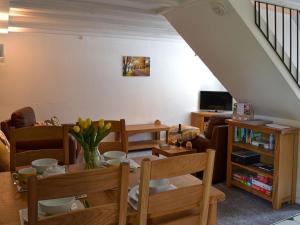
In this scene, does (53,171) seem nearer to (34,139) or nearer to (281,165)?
(34,139)

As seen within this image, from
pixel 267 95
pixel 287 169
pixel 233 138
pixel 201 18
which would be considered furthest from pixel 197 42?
pixel 287 169

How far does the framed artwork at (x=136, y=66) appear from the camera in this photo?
592 centimetres

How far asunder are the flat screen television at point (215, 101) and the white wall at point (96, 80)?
0.19 metres

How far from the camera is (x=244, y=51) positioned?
290 cm

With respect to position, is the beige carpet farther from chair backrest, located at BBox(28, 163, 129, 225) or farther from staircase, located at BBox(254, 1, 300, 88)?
chair backrest, located at BBox(28, 163, 129, 225)

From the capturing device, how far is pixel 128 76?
597cm

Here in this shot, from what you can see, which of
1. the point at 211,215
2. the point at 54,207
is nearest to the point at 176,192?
the point at 211,215

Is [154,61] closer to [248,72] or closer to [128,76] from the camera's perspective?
[128,76]

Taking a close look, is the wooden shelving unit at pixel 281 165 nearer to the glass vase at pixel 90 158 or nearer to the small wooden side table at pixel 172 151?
the small wooden side table at pixel 172 151

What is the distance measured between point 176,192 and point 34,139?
4.11ft

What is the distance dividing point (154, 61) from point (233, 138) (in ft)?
9.86

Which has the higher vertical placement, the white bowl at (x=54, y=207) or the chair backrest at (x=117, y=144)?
the chair backrest at (x=117, y=144)

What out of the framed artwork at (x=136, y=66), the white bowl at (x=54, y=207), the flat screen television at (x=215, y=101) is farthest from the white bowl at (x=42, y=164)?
the flat screen television at (x=215, y=101)

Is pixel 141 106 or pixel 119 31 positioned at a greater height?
pixel 119 31
